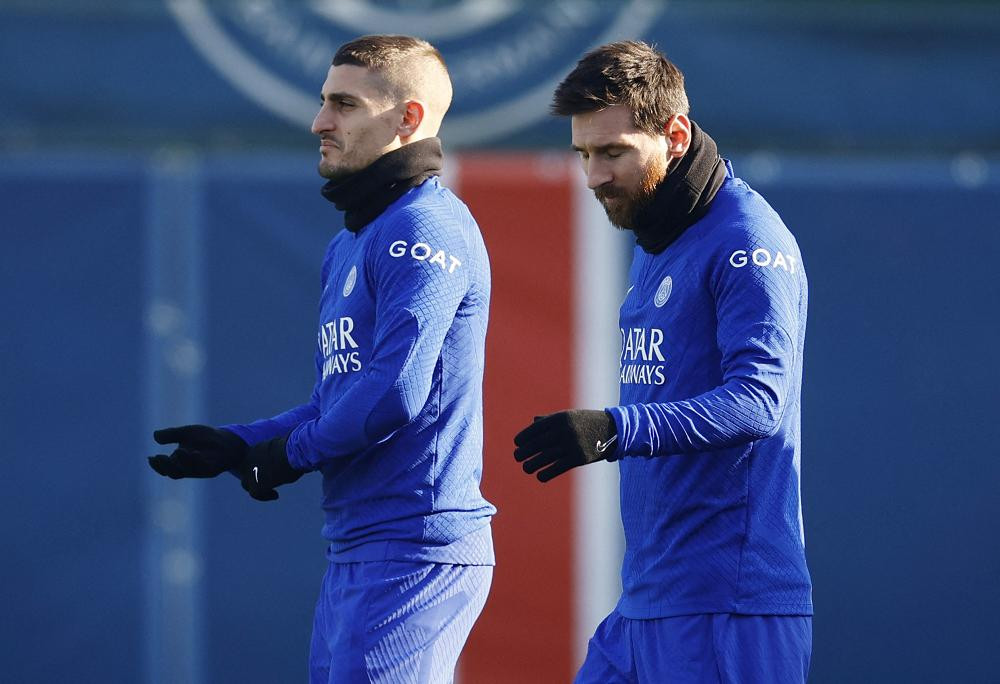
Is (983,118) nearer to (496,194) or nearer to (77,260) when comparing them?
(496,194)

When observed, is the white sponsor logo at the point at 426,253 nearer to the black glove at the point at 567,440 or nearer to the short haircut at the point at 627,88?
the short haircut at the point at 627,88

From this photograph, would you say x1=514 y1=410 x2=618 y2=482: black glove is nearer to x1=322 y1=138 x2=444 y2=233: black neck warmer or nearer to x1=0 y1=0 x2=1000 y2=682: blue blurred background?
x1=322 y1=138 x2=444 y2=233: black neck warmer

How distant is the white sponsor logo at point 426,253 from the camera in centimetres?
325

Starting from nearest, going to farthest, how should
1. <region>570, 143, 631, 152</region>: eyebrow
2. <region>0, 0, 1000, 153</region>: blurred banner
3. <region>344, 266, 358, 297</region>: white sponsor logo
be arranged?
<region>570, 143, 631, 152</region>: eyebrow < <region>344, 266, 358, 297</region>: white sponsor logo < <region>0, 0, 1000, 153</region>: blurred banner

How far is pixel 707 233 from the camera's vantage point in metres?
3.07

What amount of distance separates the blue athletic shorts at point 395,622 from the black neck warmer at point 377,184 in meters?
0.80

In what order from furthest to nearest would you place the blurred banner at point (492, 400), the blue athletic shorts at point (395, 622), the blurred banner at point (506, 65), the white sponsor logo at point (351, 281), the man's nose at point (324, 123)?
the blurred banner at point (506, 65) < the blurred banner at point (492, 400) < the man's nose at point (324, 123) < the white sponsor logo at point (351, 281) < the blue athletic shorts at point (395, 622)

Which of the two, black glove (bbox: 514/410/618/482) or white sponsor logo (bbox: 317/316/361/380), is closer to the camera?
black glove (bbox: 514/410/618/482)

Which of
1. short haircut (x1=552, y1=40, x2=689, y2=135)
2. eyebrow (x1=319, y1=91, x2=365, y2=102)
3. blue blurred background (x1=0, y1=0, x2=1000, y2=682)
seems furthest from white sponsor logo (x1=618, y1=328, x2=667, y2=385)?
blue blurred background (x1=0, y1=0, x2=1000, y2=682)

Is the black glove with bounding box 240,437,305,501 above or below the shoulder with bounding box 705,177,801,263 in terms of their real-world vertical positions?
below

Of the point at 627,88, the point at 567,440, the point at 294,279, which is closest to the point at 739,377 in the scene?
the point at 567,440

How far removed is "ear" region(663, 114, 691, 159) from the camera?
3150 millimetres

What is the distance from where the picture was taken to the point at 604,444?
2785mm

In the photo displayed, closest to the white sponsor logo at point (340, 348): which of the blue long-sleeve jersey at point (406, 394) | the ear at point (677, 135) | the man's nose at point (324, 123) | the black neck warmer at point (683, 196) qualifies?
the blue long-sleeve jersey at point (406, 394)
